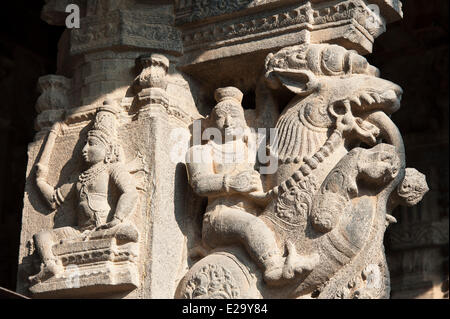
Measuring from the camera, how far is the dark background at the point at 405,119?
10.7 metres

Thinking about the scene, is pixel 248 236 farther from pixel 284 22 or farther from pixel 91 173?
pixel 284 22

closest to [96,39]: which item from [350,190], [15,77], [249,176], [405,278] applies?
[249,176]

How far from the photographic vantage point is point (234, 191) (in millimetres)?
7500

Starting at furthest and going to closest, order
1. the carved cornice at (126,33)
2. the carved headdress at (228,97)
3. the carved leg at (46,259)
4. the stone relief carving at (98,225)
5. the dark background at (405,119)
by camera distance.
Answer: the dark background at (405,119), the carved cornice at (126,33), the carved headdress at (228,97), the carved leg at (46,259), the stone relief carving at (98,225)

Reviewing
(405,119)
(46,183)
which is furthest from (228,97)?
(405,119)

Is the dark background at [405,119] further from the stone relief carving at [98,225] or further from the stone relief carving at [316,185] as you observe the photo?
the stone relief carving at [316,185]

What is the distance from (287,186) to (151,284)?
1.00m

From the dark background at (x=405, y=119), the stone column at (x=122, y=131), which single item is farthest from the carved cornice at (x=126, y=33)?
the dark background at (x=405, y=119)

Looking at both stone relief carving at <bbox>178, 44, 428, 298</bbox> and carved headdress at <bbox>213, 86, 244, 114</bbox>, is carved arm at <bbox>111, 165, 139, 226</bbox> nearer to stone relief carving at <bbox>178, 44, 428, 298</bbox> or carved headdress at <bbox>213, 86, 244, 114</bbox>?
stone relief carving at <bbox>178, 44, 428, 298</bbox>

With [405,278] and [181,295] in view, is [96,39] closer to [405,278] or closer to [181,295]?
[181,295]

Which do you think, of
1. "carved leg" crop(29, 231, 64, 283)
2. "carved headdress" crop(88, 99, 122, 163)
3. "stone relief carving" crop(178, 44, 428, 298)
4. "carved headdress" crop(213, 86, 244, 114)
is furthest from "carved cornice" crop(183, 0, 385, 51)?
"carved leg" crop(29, 231, 64, 283)

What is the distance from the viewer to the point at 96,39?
8133 millimetres

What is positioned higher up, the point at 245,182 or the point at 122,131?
the point at 122,131

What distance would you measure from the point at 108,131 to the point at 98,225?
2.02 feet
